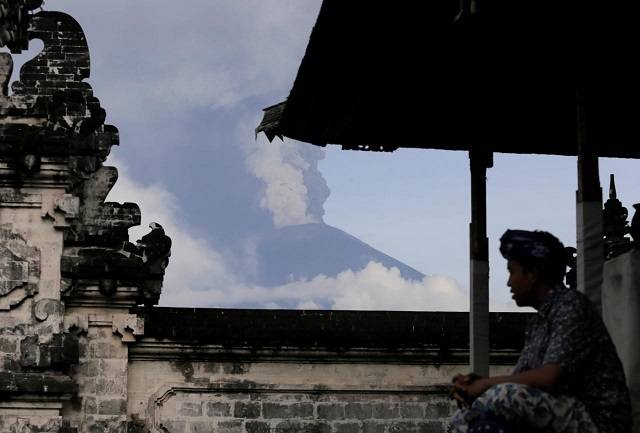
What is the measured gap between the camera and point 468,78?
7133mm

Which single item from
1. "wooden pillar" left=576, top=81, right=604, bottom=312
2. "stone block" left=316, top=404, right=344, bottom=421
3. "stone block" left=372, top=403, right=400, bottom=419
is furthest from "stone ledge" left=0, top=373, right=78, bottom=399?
"wooden pillar" left=576, top=81, right=604, bottom=312

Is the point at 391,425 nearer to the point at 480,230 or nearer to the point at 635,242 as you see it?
the point at 480,230

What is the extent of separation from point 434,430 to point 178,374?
2326 millimetres

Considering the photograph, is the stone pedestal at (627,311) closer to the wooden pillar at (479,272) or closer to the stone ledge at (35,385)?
the wooden pillar at (479,272)

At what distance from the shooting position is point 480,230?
7.23 m

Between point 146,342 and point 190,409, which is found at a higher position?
point 146,342

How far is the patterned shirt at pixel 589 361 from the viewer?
499 cm

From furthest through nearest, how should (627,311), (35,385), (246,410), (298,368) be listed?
(298,368) < (246,410) < (35,385) < (627,311)

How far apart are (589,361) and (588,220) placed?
114cm

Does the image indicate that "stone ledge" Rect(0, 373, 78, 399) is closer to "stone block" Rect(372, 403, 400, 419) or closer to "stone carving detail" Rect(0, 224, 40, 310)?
"stone carving detail" Rect(0, 224, 40, 310)

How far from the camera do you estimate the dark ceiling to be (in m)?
6.26

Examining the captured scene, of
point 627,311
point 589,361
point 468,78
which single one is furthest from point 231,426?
point 589,361

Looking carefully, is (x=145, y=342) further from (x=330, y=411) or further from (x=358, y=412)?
(x=358, y=412)

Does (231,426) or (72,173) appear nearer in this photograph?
(231,426)
